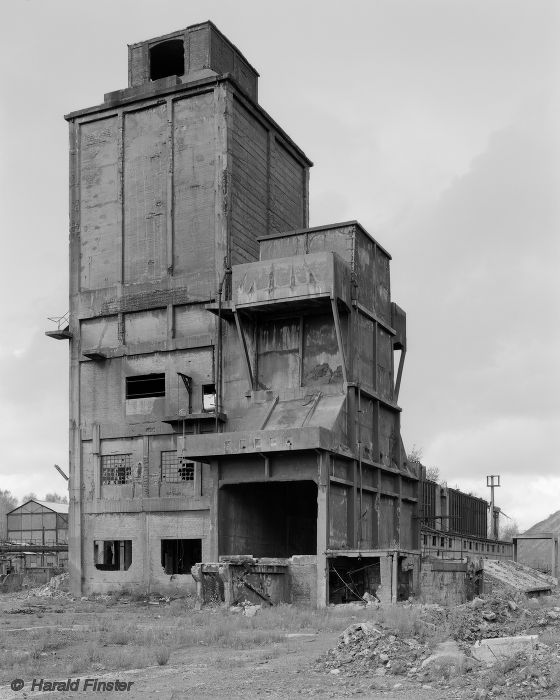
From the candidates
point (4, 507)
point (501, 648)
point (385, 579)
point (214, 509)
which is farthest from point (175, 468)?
point (4, 507)

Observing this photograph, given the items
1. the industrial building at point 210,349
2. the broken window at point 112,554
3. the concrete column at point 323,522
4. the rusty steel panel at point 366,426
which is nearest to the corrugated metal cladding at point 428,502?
the industrial building at point 210,349

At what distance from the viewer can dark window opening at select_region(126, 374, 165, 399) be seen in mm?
39906

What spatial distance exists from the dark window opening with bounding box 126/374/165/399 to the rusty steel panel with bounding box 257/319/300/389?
4595 millimetres

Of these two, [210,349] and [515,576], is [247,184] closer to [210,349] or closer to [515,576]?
[210,349]

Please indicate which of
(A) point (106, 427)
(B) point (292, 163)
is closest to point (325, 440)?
(A) point (106, 427)

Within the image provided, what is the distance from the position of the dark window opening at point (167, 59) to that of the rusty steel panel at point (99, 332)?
38.7ft

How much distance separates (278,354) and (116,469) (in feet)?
28.1

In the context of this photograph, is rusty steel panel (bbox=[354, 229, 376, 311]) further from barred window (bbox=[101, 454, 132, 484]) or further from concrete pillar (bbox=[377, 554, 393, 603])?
barred window (bbox=[101, 454, 132, 484])

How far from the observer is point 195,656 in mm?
17938

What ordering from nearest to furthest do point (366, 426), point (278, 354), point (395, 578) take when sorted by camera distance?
point (395, 578) < point (278, 354) < point (366, 426)

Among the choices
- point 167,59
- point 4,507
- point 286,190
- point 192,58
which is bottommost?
point 4,507

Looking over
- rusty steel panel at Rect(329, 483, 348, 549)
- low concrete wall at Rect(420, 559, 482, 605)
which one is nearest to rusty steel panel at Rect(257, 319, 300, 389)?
rusty steel panel at Rect(329, 483, 348, 549)

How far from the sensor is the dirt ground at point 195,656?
14156 millimetres

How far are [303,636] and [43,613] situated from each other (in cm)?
1199
